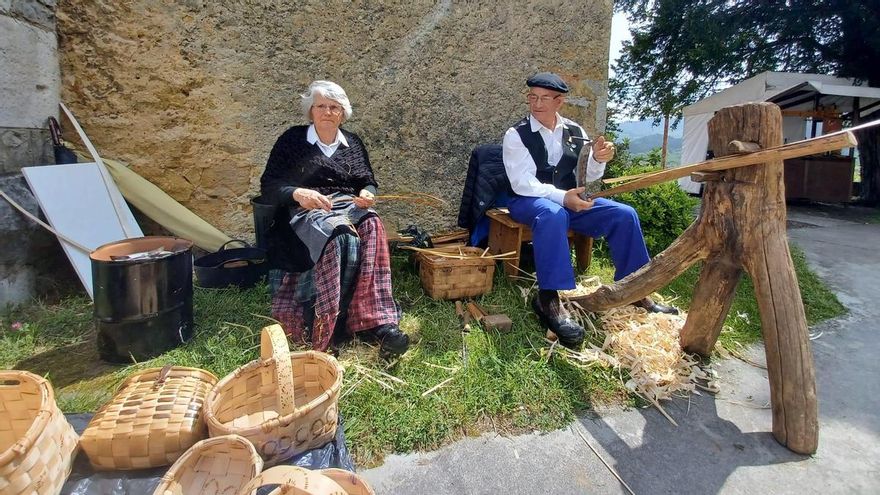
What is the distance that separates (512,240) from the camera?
363 centimetres

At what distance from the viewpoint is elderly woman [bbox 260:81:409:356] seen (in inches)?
108

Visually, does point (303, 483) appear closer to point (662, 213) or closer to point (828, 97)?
point (662, 213)

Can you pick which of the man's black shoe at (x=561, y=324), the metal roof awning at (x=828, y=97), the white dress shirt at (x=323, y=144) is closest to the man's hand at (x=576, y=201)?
the man's black shoe at (x=561, y=324)

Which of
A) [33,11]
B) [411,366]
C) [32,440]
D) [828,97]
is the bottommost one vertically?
[411,366]

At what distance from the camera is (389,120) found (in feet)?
14.4

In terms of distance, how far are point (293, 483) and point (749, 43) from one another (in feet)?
44.5

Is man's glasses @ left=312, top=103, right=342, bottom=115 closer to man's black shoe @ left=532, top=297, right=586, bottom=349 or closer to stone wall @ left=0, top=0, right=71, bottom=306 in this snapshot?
man's black shoe @ left=532, top=297, right=586, bottom=349

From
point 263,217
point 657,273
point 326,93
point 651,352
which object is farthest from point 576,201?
point 263,217

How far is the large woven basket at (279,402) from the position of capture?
5.64 feet

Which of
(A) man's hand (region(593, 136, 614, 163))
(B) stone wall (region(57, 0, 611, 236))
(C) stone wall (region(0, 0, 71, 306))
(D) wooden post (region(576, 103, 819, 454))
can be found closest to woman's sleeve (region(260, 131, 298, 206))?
(B) stone wall (region(57, 0, 611, 236))

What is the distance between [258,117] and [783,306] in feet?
12.9

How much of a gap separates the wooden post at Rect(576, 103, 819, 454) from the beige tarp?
3531 mm

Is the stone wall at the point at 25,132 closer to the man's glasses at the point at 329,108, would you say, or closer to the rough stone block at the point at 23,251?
the rough stone block at the point at 23,251

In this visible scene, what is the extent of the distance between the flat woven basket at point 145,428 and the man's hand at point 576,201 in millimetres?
2490
